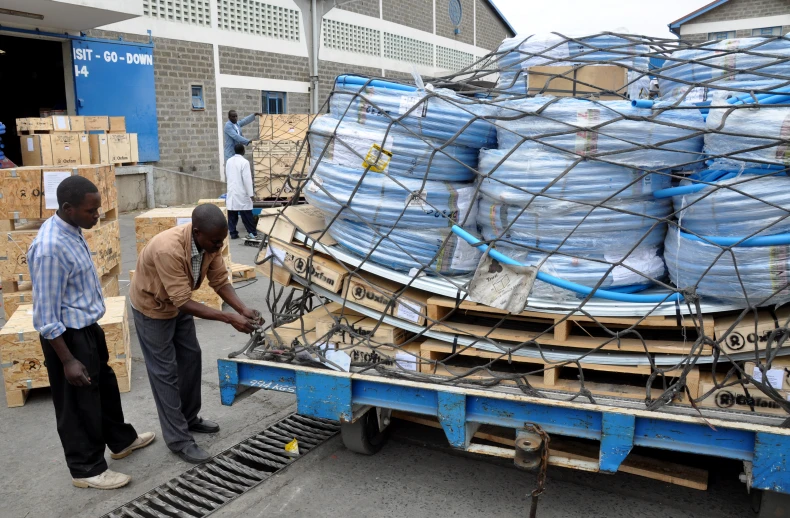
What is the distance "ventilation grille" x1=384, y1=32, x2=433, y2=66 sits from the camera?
2375 cm

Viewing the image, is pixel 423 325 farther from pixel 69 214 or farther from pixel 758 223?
pixel 69 214

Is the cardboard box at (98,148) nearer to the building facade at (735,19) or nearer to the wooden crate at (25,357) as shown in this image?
the wooden crate at (25,357)

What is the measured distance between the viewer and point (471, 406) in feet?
11.1

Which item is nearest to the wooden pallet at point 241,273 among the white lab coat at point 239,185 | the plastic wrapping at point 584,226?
the white lab coat at point 239,185

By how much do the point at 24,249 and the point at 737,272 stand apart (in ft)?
19.2

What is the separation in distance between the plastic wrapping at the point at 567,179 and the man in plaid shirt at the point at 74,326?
2297mm

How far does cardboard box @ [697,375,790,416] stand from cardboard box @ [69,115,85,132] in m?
12.8

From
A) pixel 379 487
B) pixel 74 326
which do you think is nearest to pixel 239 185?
pixel 74 326

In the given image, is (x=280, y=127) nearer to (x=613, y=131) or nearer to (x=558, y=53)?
(x=558, y=53)

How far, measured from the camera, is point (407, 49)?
81.6ft

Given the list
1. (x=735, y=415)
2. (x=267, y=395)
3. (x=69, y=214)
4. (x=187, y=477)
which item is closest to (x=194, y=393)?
(x=187, y=477)

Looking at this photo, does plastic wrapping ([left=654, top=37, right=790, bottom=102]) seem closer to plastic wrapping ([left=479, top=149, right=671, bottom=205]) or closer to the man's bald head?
plastic wrapping ([left=479, top=149, right=671, bottom=205])

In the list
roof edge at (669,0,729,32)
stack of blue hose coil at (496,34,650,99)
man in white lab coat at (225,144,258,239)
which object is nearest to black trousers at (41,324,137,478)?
stack of blue hose coil at (496,34,650,99)

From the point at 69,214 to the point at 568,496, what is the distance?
3167 millimetres
